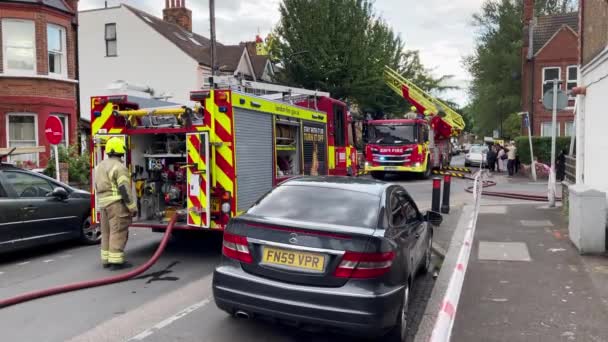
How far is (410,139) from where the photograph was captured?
2275 cm

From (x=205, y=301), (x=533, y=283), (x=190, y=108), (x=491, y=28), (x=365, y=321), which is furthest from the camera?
(x=491, y=28)

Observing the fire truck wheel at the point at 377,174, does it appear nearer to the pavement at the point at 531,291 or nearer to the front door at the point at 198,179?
the pavement at the point at 531,291

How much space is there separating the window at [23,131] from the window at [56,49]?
1.91 m

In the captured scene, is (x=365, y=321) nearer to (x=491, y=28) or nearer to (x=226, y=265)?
(x=226, y=265)

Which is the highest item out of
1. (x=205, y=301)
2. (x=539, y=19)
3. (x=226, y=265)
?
(x=539, y=19)

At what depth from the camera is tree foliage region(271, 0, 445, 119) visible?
1151 inches

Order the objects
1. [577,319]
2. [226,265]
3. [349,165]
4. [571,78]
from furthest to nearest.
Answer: [571,78], [349,165], [577,319], [226,265]

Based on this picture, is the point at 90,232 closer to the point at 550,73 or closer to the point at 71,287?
the point at 71,287

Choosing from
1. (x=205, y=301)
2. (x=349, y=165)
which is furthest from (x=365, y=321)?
(x=349, y=165)

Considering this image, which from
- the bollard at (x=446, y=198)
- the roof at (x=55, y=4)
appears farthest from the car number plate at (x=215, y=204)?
the roof at (x=55, y=4)

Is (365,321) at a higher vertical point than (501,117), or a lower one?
lower

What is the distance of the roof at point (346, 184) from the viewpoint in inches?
200

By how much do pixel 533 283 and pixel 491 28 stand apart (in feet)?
141

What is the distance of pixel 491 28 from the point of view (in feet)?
147
